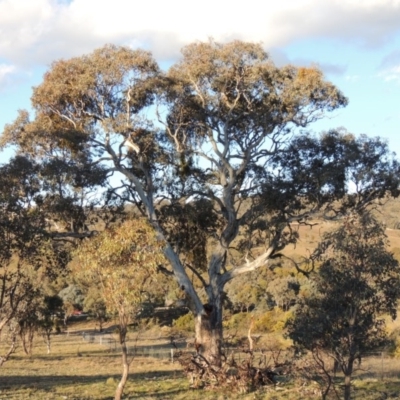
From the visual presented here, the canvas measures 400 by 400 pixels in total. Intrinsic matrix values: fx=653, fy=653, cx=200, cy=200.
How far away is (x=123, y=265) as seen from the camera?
14875mm

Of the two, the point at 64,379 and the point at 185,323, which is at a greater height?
the point at 185,323

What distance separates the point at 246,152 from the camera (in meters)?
22.9

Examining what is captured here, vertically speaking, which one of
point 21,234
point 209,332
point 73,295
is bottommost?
point 209,332

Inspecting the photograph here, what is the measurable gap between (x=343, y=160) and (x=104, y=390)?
10.8m

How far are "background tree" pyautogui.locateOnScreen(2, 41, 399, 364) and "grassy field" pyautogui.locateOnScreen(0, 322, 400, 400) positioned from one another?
244 centimetres

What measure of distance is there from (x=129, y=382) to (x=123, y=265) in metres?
7.78

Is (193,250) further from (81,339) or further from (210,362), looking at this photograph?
(81,339)

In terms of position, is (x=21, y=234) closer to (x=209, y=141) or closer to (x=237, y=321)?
(x=209, y=141)

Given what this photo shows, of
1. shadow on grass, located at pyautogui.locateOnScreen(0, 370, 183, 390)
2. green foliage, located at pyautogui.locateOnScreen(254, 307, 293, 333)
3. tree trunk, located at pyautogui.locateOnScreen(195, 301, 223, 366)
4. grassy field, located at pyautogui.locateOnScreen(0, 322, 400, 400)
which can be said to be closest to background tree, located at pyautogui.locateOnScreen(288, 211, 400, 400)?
grassy field, located at pyautogui.locateOnScreen(0, 322, 400, 400)

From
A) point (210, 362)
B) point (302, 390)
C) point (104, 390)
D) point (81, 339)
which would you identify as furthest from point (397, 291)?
point (81, 339)

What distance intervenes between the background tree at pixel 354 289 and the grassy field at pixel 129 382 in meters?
3.80

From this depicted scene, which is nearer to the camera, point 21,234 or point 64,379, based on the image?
point 21,234

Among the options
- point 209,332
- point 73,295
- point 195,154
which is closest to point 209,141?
point 195,154

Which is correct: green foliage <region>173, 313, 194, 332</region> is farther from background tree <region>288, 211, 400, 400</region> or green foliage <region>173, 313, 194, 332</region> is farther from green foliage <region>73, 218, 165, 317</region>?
background tree <region>288, 211, 400, 400</region>
